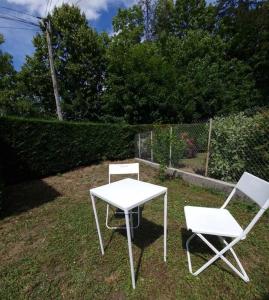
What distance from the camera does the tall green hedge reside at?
4945 millimetres

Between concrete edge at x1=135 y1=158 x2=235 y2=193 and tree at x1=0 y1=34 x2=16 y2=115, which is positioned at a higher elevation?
tree at x1=0 y1=34 x2=16 y2=115

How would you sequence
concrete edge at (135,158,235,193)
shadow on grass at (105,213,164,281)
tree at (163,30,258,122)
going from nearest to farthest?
shadow on grass at (105,213,164,281)
concrete edge at (135,158,235,193)
tree at (163,30,258,122)

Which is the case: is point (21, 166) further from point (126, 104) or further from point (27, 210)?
point (126, 104)

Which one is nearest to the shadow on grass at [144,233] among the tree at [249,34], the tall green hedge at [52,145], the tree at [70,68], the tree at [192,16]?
the tall green hedge at [52,145]

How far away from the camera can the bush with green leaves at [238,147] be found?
3.43 meters

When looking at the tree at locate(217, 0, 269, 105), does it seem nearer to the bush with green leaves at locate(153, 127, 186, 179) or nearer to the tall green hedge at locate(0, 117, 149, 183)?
the bush with green leaves at locate(153, 127, 186, 179)

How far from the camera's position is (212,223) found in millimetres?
1889

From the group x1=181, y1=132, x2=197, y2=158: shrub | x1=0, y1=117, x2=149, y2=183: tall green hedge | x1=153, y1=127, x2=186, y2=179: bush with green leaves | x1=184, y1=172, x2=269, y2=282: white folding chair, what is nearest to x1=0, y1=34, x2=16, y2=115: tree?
x1=0, y1=117, x2=149, y2=183: tall green hedge

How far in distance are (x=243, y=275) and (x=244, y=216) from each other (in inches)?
55.6

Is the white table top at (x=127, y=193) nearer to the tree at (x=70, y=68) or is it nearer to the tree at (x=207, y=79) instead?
the tree at (x=207, y=79)

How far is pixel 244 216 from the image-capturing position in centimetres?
306

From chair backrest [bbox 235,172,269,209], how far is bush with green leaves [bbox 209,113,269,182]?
168 centimetres

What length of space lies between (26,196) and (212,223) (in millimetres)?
4138

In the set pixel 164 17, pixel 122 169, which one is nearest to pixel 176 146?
pixel 122 169
